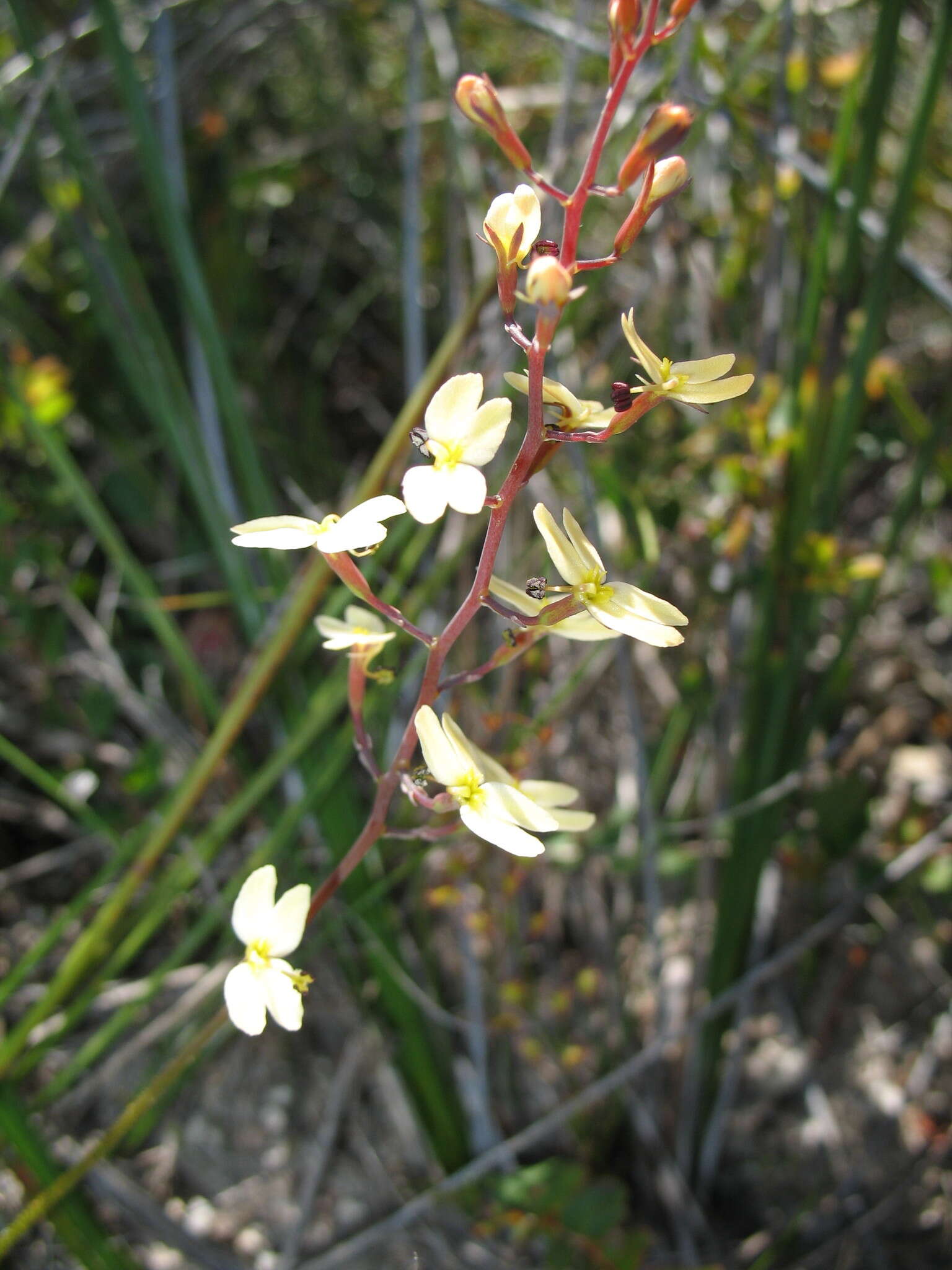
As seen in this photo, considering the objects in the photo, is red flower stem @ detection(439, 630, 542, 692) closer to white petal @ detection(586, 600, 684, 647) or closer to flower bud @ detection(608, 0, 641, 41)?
white petal @ detection(586, 600, 684, 647)

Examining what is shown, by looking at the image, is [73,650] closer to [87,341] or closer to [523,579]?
[87,341]

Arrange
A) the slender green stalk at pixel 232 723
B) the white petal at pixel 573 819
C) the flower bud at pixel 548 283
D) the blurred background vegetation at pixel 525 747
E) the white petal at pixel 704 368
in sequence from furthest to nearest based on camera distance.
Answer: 1. the blurred background vegetation at pixel 525 747
2. the slender green stalk at pixel 232 723
3. the white petal at pixel 573 819
4. the white petal at pixel 704 368
5. the flower bud at pixel 548 283

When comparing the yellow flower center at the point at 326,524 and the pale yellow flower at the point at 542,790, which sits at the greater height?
the yellow flower center at the point at 326,524

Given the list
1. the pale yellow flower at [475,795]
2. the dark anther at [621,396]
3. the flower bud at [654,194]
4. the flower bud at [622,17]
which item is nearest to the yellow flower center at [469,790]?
the pale yellow flower at [475,795]

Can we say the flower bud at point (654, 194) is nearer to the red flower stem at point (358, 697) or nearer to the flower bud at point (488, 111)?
the flower bud at point (488, 111)

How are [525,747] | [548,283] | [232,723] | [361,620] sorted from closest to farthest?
[548,283]
[361,620]
[232,723]
[525,747]

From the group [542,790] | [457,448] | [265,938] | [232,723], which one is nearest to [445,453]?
[457,448]

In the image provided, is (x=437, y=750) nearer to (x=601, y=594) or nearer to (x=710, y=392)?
(x=601, y=594)
